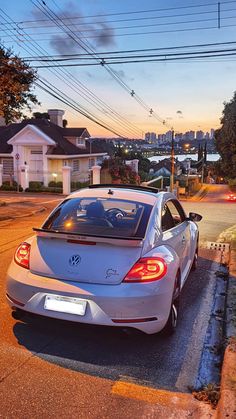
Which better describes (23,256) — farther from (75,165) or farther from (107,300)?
(75,165)

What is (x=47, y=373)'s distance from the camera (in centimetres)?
360

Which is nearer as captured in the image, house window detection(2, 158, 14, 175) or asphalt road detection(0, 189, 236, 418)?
asphalt road detection(0, 189, 236, 418)

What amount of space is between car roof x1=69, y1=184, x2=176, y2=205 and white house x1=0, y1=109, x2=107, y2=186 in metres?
26.0

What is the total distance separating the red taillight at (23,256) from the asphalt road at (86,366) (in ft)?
1.70

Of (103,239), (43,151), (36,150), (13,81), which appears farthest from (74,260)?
(36,150)

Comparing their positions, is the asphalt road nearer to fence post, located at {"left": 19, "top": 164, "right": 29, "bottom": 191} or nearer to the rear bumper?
the rear bumper

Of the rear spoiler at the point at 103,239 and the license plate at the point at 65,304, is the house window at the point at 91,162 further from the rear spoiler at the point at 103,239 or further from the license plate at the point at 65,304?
the license plate at the point at 65,304

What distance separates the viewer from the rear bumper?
373 cm

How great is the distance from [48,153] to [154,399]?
30.5m

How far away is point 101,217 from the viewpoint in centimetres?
487

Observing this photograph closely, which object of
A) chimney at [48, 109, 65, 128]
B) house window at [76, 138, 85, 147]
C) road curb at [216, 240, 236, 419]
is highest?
chimney at [48, 109, 65, 128]

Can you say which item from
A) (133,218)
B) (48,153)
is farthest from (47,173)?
(133,218)

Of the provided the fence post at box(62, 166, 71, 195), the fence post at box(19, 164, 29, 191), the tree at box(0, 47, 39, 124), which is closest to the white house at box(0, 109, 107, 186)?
the fence post at box(19, 164, 29, 191)

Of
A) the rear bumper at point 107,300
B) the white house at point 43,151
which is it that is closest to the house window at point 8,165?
the white house at point 43,151
